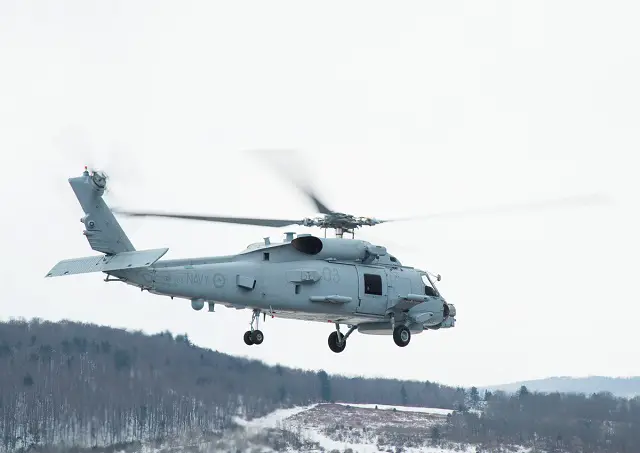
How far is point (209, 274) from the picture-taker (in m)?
29.8

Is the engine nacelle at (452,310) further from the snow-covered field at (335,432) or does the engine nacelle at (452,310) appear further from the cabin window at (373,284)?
the snow-covered field at (335,432)

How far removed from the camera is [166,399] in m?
67.4

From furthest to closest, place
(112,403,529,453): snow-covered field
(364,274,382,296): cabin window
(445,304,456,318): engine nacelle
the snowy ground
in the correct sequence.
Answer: the snowy ground, (112,403,529,453): snow-covered field, (445,304,456,318): engine nacelle, (364,274,382,296): cabin window

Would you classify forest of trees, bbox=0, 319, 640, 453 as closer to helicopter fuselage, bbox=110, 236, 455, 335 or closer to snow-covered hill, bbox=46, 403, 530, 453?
snow-covered hill, bbox=46, 403, 530, 453

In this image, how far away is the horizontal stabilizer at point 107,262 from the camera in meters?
27.9

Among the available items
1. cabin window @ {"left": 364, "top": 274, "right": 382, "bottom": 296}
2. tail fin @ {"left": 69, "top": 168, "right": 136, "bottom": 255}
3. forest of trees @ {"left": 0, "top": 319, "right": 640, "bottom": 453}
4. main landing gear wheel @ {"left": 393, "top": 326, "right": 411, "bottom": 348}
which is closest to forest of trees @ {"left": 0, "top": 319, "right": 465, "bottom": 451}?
forest of trees @ {"left": 0, "top": 319, "right": 640, "bottom": 453}

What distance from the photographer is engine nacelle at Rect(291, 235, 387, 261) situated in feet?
105

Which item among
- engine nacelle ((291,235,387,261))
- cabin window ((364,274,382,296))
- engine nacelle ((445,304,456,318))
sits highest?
engine nacelle ((291,235,387,261))

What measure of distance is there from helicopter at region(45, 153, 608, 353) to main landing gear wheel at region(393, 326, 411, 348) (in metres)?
0.03

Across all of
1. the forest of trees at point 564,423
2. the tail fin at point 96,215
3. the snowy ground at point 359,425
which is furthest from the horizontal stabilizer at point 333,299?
the forest of trees at point 564,423

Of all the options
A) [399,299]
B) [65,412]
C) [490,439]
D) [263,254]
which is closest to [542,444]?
[490,439]

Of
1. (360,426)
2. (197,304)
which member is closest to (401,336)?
(197,304)

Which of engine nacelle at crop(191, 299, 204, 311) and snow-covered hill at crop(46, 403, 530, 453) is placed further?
snow-covered hill at crop(46, 403, 530, 453)

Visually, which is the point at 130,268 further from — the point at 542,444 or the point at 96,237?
the point at 542,444
